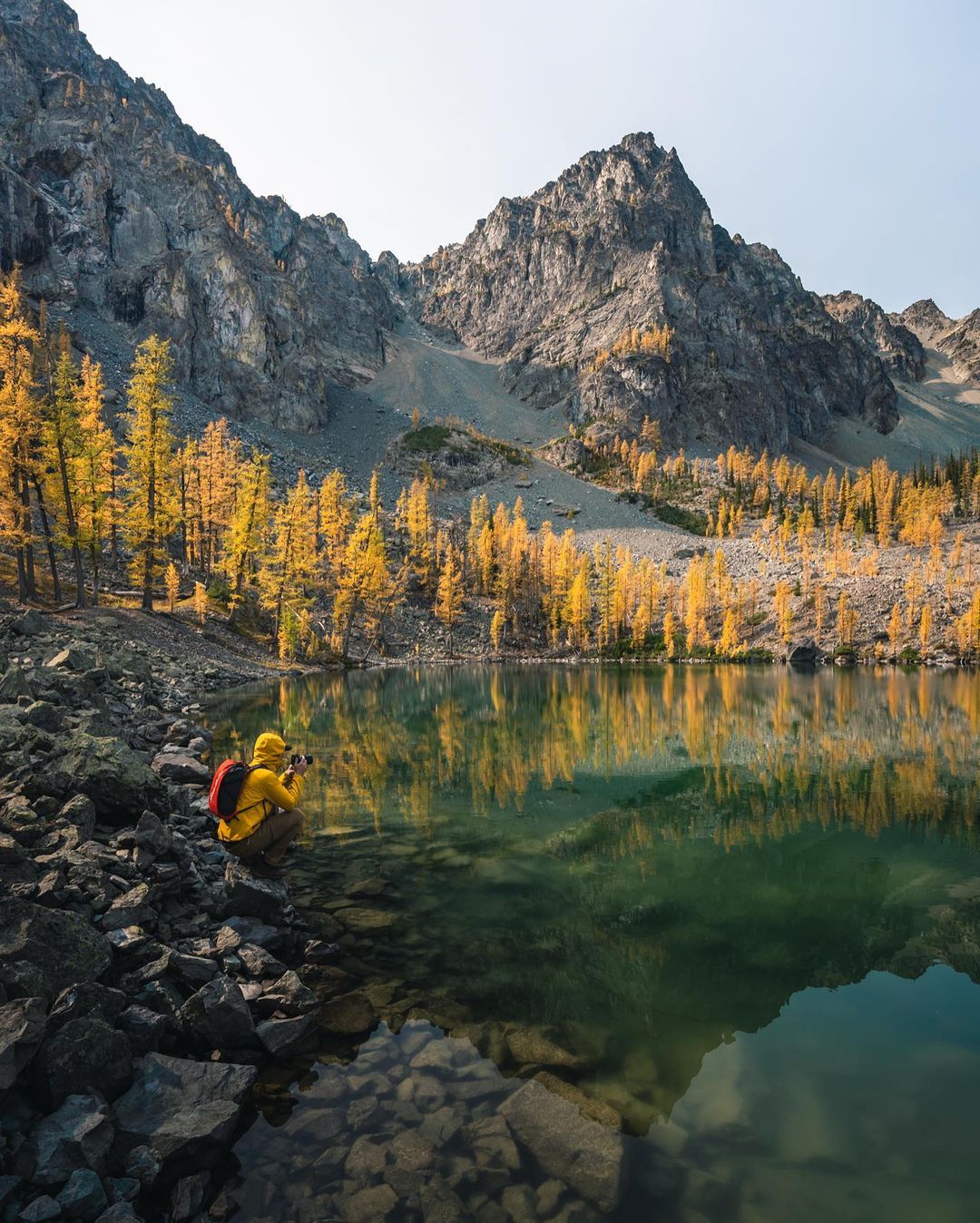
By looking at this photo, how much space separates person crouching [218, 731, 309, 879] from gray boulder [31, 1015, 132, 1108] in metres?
5.43

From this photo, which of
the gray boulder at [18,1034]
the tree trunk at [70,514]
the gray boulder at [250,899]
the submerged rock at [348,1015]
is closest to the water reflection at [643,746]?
the gray boulder at [250,899]

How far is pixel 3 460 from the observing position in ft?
123

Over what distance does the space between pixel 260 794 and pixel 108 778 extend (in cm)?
262

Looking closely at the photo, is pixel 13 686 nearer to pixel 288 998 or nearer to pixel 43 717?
pixel 43 717

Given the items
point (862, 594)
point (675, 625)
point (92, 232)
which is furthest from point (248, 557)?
point (92, 232)

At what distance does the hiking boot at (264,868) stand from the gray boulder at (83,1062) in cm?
581

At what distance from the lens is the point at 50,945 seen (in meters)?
6.41

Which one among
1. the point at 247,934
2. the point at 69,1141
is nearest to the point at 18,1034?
the point at 69,1141

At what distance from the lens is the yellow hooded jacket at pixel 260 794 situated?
11156mm

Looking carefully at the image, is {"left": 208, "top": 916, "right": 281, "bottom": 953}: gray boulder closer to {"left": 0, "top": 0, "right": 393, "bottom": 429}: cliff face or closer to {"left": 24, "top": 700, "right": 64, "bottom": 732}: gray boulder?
{"left": 24, "top": 700, "right": 64, "bottom": 732}: gray boulder

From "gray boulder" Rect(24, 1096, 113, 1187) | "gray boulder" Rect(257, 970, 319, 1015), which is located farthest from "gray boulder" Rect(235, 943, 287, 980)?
"gray boulder" Rect(24, 1096, 113, 1187)

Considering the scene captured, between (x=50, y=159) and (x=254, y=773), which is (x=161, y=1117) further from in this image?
(x=50, y=159)

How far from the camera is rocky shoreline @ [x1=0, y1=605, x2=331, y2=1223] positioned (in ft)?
16.1

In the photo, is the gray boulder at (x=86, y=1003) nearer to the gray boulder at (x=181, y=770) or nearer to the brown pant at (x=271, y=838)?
the brown pant at (x=271, y=838)
